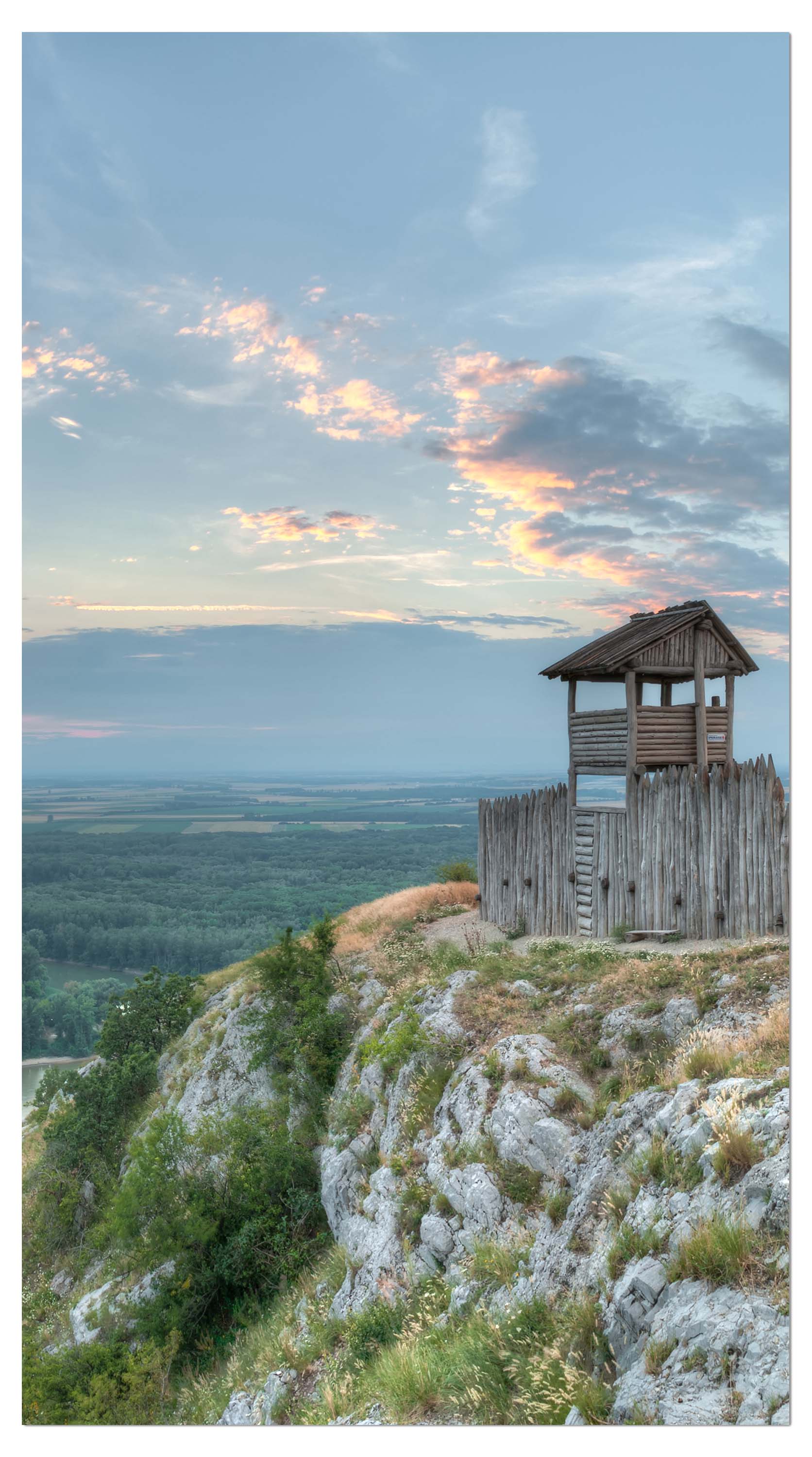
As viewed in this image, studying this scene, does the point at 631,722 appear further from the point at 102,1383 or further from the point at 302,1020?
the point at 102,1383

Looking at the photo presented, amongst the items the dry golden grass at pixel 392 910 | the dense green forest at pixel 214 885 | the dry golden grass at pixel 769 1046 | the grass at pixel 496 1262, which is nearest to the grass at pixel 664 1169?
the dry golden grass at pixel 769 1046

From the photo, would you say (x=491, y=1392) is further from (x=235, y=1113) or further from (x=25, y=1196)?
(x=25, y=1196)

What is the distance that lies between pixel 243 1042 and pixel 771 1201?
1292 cm

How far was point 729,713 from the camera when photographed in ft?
48.1

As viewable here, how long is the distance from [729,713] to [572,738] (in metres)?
2.93

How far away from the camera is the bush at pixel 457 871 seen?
75.7 ft

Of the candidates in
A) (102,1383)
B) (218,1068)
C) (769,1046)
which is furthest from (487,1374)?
(218,1068)

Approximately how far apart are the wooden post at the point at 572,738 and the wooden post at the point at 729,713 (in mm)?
2732

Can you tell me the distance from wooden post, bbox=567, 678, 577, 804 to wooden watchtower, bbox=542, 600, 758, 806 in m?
0.57

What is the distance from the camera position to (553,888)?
1590cm

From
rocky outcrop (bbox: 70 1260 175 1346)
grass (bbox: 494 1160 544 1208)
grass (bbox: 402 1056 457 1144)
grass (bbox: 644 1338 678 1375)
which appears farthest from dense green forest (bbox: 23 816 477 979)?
grass (bbox: 644 1338 678 1375)

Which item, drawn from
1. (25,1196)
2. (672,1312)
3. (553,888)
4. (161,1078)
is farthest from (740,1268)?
(25,1196)

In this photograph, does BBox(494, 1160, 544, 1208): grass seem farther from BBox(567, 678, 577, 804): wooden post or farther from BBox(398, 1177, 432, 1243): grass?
BBox(567, 678, 577, 804): wooden post

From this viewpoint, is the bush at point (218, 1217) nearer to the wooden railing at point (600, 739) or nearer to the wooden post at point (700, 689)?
the wooden railing at point (600, 739)
